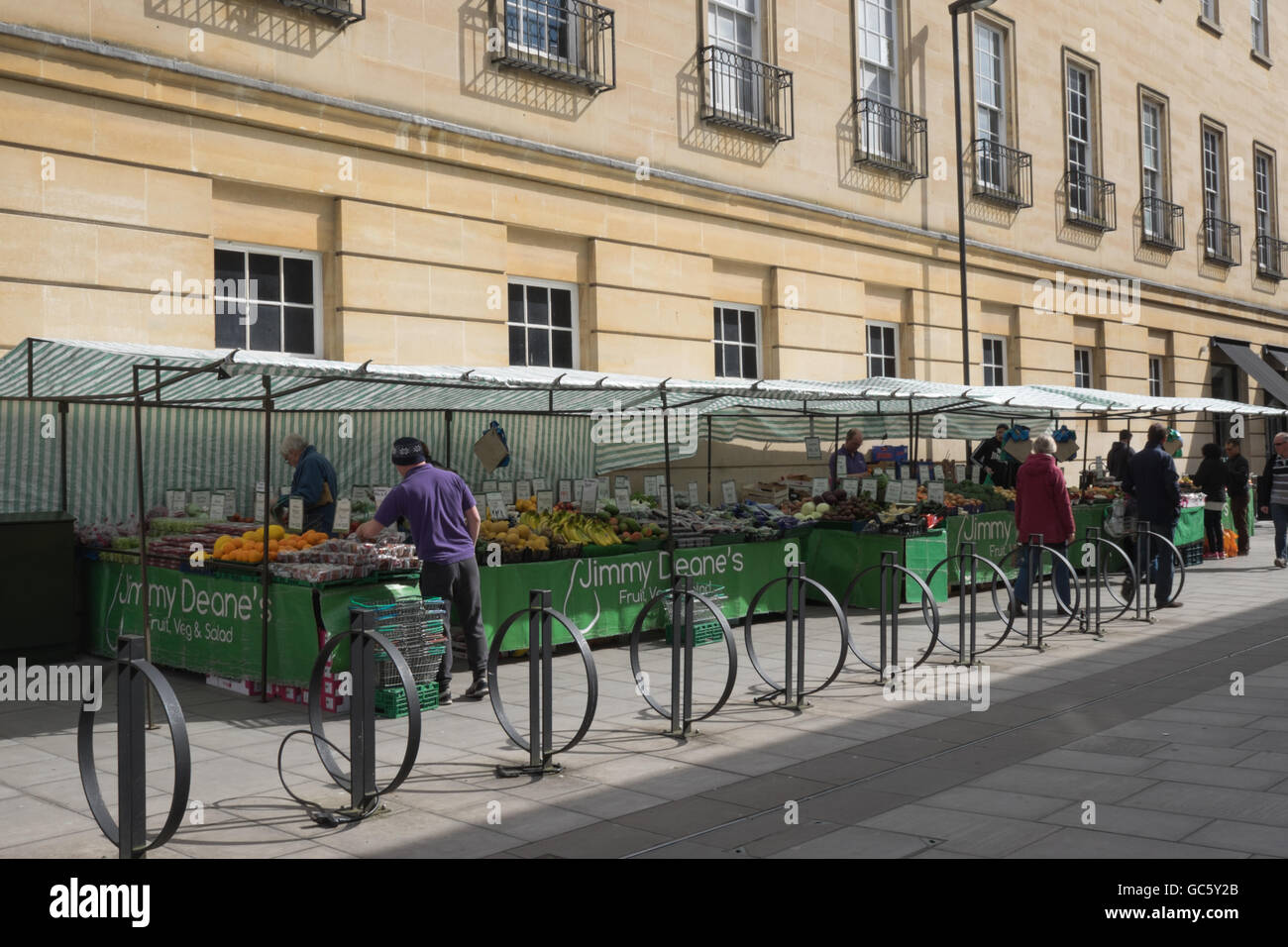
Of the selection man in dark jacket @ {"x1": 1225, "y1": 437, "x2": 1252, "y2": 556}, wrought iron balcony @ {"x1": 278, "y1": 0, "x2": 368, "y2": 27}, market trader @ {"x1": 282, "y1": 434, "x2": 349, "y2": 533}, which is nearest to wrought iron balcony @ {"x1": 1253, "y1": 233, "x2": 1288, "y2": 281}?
man in dark jacket @ {"x1": 1225, "y1": 437, "x2": 1252, "y2": 556}

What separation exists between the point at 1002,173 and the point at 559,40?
33.3 feet

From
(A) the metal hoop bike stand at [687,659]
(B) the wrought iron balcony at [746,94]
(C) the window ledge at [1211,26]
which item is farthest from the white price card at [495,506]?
(C) the window ledge at [1211,26]

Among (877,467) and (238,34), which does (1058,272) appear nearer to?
(877,467)

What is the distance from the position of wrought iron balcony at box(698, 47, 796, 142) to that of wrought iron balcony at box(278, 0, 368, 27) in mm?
5155

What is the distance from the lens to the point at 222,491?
11.2 meters

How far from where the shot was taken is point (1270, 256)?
1247 inches

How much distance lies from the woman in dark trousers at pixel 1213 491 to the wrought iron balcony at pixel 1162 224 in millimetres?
8926

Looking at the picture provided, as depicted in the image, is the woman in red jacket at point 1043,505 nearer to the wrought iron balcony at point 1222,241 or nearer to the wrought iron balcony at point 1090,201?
the wrought iron balcony at point 1090,201

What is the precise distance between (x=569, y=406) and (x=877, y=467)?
17.8 ft

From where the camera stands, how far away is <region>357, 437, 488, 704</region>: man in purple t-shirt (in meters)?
8.23

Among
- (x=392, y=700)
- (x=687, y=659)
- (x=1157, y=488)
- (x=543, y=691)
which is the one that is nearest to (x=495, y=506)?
(x=392, y=700)

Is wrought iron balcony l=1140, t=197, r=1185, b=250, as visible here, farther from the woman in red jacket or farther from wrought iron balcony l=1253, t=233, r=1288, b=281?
the woman in red jacket

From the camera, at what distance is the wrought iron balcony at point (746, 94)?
52.1 feet

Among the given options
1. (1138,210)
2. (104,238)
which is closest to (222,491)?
(104,238)
